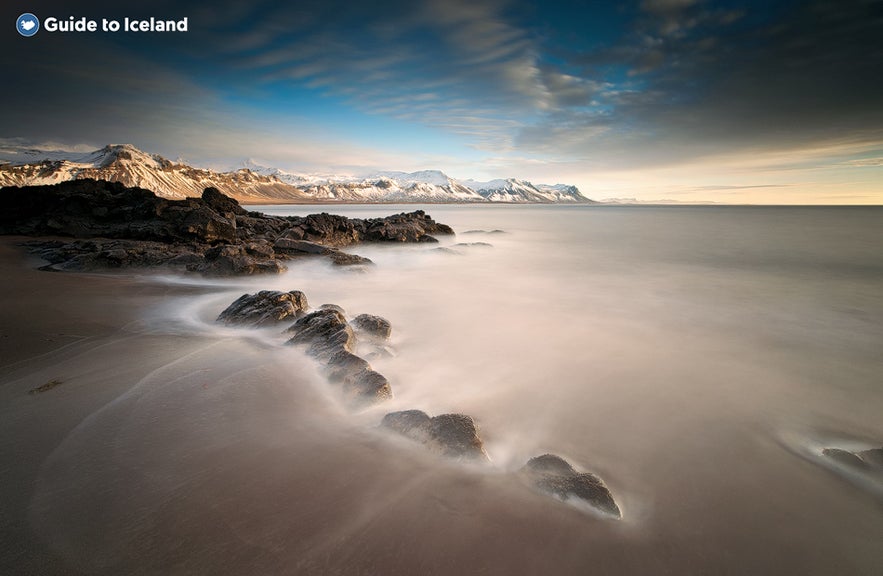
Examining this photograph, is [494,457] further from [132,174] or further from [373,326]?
[132,174]

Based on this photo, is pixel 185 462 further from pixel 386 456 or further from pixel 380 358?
pixel 380 358

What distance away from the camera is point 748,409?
4.20m

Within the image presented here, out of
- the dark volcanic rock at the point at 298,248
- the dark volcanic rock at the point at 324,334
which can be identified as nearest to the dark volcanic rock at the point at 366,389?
the dark volcanic rock at the point at 324,334

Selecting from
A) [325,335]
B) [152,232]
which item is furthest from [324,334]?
[152,232]

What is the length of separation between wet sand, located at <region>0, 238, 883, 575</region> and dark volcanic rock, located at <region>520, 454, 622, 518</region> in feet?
0.36

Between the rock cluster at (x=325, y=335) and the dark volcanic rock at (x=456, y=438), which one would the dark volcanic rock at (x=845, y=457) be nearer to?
the dark volcanic rock at (x=456, y=438)

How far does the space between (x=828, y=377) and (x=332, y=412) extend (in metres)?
6.72

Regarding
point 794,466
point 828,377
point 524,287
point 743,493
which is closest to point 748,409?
point 794,466

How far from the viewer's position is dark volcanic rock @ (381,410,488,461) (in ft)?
10.2

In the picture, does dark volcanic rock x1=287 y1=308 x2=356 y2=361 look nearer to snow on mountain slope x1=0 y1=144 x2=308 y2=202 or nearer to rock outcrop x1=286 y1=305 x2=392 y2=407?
rock outcrop x1=286 y1=305 x2=392 y2=407

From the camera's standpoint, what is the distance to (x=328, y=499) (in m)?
2.57

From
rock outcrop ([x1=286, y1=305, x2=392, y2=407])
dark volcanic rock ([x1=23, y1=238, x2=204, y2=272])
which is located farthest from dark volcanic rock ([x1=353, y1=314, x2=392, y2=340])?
dark volcanic rock ([x1=23, y1=238, x2=204, y2=272])

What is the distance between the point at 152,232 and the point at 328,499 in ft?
53.1

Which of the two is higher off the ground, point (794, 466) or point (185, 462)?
point (794, 466)
